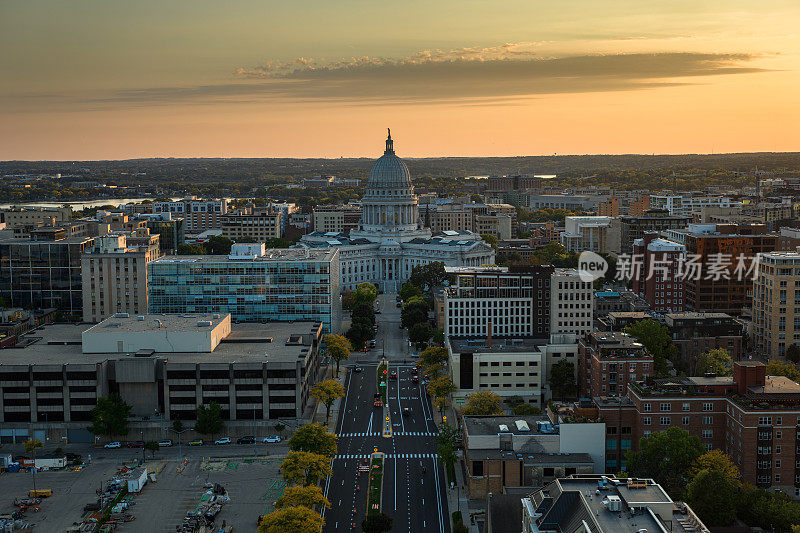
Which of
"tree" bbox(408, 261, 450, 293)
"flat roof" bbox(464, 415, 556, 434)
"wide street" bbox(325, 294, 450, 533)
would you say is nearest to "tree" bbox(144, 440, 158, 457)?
"wide street" bbox(325, 294, 450, 533)

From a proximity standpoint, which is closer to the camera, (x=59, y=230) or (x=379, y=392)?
(x=379, y=392)

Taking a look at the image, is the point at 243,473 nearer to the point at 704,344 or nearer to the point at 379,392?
the point at 379,392

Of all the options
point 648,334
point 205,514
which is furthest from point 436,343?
point 205,514

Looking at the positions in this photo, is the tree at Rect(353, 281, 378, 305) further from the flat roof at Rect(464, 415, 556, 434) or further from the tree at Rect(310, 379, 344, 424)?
the flat roof at Rect(464, 415, 556, 434)

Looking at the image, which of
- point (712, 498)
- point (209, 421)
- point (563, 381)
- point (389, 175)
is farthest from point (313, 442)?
point (389, 175)

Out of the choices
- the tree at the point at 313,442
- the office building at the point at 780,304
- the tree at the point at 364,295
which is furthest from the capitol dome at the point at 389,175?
the tree at the point at 313,442
